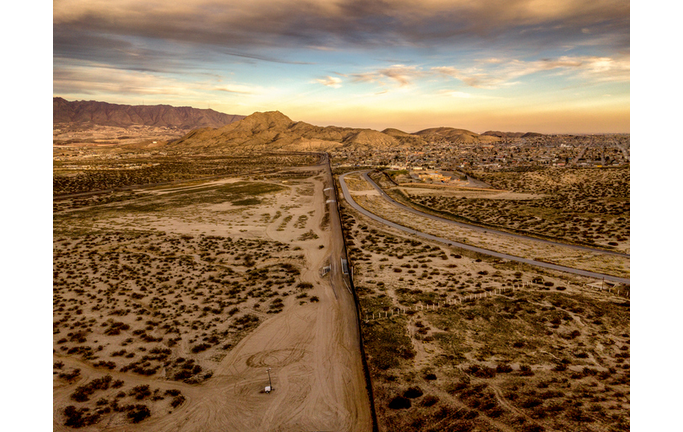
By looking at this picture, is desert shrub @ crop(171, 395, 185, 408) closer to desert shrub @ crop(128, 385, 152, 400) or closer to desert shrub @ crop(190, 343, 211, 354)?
desert shrub @ crop(128, 385, 152, 400)

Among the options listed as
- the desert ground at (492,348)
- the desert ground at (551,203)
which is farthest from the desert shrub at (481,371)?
the desert ground at (551,203)

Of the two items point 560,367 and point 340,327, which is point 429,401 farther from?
point 340,327

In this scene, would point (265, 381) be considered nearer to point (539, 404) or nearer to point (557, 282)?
point (539, 404)

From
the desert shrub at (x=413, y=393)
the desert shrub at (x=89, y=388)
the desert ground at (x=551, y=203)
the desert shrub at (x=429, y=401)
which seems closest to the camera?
the desert shrub at (x=429, y=401)

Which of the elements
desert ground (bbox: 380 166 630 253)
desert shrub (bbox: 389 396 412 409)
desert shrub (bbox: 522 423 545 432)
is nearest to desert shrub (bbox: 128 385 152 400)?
desert shrub (bbox: 389 396 412 409)

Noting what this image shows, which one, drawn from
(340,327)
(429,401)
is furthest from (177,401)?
(429,401)

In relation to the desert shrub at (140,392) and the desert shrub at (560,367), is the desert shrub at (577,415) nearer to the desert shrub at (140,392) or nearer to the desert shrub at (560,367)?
the desert shrub at (560,367)

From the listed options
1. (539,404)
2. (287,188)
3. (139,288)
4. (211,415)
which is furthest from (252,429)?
(287,188)
